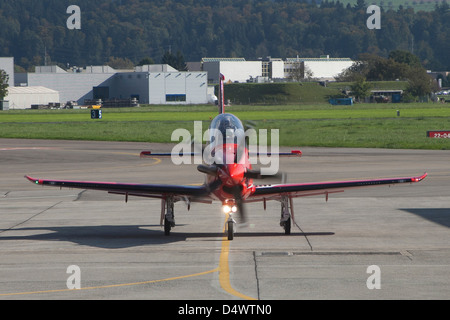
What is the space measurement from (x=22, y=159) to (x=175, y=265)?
3256 cm

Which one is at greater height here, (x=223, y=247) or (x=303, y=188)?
(x=303, y=188)

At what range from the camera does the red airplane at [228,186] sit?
17.9 m

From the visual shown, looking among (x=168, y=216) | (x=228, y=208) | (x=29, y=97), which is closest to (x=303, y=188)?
(x=228, y=208)

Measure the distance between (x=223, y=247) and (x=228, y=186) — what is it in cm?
155

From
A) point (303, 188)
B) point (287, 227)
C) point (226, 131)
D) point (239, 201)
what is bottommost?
point (287, 227)

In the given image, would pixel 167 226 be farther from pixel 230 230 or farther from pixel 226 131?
pixel 226 131

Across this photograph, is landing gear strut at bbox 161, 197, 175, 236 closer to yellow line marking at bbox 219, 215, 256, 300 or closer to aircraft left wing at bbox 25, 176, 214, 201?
aircraft left wing at bbox 25, 176, 214, 201

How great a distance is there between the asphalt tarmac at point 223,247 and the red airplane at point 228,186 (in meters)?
A: 0.98

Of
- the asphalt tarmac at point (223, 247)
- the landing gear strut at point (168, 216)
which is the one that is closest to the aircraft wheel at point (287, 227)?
the asphalt tarmac at point (223, 247)

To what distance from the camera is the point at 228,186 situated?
17.8 metres

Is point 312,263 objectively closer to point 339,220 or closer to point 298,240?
point 298,240

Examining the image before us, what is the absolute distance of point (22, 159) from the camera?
153 ft

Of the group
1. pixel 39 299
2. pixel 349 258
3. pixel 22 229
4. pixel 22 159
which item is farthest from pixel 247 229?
pixel 22 159
